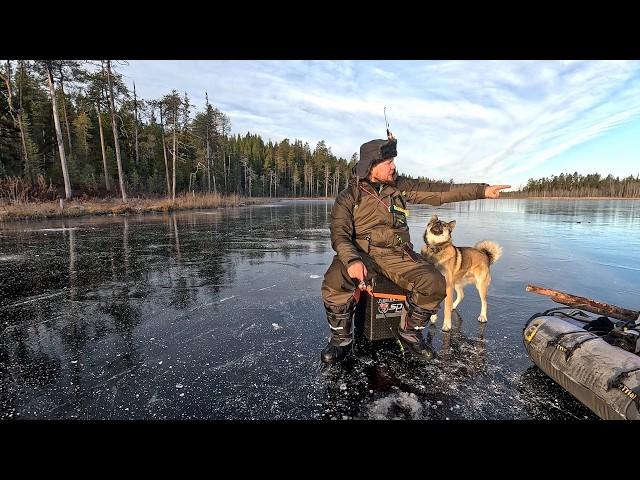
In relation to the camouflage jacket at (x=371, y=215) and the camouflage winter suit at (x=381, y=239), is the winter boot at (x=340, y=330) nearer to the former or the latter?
the camouflage winter suit at (x=381, y=239)

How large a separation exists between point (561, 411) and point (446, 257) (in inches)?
87.9

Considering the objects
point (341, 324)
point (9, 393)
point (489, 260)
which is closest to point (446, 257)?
point (489, 260)

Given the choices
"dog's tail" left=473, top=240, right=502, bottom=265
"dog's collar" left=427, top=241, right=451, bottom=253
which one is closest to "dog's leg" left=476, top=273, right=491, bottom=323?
"dog's tail" left=473, top=240, right=502, bottom=265

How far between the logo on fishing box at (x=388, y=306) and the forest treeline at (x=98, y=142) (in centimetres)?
966

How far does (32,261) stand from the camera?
23.9ft

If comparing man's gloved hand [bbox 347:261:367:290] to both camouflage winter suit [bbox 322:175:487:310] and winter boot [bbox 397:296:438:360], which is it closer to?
camouflage winter suit [bbox 322:175:487:310]

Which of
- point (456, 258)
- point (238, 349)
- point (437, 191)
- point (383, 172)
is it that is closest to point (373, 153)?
point (383, 172)

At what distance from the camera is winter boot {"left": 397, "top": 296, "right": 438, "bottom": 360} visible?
10.4ft

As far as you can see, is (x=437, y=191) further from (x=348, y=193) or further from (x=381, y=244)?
(x=348, y=193)

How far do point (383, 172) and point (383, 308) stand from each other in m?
1.55

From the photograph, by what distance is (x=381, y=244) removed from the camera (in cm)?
346

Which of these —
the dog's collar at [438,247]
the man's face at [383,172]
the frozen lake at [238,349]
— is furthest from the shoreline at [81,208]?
the dog's collar at [438,247]

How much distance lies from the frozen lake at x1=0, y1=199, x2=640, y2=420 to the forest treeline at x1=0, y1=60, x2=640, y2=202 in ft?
27.3
